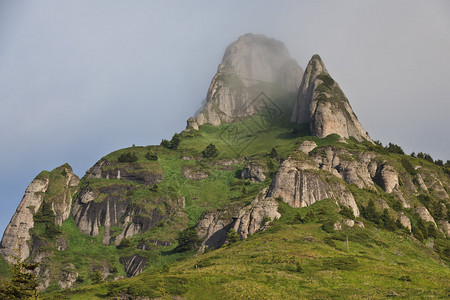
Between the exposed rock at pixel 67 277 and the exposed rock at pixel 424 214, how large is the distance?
111 m

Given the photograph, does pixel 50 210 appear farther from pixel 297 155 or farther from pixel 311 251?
pixel 311 251

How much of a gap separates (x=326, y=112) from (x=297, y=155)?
6008cm

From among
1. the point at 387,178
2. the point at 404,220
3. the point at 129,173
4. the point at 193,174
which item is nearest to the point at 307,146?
the point at 387,178

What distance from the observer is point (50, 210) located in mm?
134500

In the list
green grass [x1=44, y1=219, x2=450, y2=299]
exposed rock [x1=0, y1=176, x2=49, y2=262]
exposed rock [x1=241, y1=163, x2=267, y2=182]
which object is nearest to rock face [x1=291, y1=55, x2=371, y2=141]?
exposed rock [x1=241, y1=163, x2=267, y2=182]

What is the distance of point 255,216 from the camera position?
106 metres

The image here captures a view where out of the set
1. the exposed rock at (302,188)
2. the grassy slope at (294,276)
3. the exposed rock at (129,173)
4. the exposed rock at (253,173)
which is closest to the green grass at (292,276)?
the grassy slope at (294,276)

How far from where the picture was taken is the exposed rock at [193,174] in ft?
550

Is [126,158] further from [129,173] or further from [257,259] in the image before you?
[257,259]

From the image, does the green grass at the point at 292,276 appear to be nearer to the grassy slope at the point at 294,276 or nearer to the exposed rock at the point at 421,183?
the grassy slope at the point at 294,276

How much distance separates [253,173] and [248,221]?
181 ft

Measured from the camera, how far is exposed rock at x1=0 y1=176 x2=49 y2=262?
12469cm

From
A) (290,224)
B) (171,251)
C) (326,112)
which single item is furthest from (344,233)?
(326,112)

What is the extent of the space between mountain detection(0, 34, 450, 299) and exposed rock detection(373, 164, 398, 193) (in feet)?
1.47
